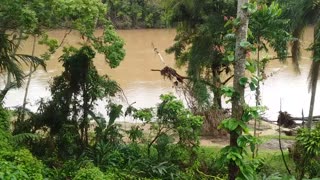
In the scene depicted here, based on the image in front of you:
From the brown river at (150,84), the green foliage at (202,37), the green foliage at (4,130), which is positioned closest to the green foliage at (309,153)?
the green foliage at (4,130)

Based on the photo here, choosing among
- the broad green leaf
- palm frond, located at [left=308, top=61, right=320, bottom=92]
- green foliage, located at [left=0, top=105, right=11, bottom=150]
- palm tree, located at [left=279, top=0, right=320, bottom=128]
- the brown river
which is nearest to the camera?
the broad green leaf

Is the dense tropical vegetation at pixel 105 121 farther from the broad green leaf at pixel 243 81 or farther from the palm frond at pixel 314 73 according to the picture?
the palm frond at pixel 314 73

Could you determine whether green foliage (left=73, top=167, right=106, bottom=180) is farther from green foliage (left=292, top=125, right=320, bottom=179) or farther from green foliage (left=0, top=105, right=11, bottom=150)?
green foliage (left=292, top=125, right=320, bottom=179)

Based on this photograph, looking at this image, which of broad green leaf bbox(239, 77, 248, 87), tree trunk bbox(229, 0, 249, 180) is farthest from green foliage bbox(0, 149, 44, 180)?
broad green leaf bbox(239, 77, 248, 87)

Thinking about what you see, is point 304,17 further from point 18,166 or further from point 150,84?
point 150,84

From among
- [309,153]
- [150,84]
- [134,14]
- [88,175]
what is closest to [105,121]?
[88,175]

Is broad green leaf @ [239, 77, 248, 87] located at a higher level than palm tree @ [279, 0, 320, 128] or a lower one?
lower

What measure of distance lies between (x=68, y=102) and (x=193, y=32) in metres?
6.46

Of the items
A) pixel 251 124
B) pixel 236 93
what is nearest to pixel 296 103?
pixel 251 124

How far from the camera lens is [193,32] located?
563 inches

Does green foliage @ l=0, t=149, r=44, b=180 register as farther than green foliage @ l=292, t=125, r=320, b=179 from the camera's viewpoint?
No

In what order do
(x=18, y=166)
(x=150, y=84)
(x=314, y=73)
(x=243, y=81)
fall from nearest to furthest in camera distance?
(x=18, y=166), (x=243, y=81), (x=314, y=73), (x=150, y=84)

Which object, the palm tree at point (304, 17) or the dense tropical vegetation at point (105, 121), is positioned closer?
the dense tropical vegetation at point (105, 121)

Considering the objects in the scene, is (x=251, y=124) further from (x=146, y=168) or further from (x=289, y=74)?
(x=289, y=74)
